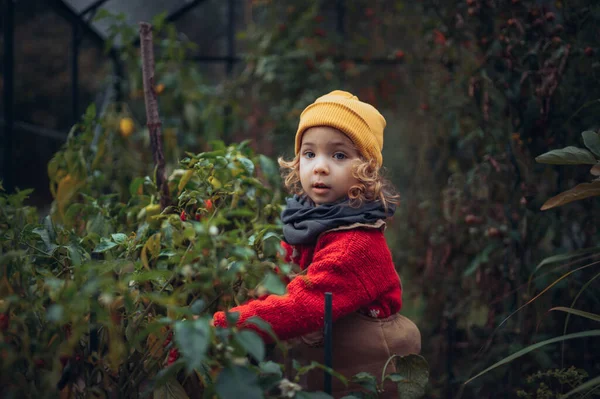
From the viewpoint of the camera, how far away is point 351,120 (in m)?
1.53

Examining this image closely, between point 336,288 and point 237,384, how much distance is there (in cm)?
48

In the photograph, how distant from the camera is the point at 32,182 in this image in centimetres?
464

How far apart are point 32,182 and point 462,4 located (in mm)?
3636

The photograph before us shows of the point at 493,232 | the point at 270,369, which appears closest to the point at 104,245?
the point at 270,369

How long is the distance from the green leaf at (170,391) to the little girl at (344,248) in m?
0.24

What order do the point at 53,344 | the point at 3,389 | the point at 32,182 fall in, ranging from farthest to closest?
the point at 32,182, the point at 53,344, the point at 3,389

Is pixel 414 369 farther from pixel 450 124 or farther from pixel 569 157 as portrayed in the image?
pixel 450 124

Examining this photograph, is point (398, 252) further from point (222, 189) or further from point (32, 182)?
point (32, 182)

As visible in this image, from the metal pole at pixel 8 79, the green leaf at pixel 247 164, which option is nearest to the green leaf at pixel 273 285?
the green leaf at pixel 247 164

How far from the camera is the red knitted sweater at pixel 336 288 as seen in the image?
1.33 m

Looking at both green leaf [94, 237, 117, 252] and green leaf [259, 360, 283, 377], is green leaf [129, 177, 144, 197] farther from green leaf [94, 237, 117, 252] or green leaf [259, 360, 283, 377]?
green leaf [259, 360, 283, 377]

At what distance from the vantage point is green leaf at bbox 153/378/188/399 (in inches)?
46.7

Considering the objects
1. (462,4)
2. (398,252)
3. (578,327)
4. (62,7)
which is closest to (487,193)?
(578,327)

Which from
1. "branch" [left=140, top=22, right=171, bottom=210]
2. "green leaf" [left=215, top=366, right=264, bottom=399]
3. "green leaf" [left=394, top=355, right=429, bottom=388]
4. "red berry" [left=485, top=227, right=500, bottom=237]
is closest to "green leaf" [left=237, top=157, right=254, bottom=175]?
Answer: "branch" [left=140, top=22, right=171, bottom=210]
